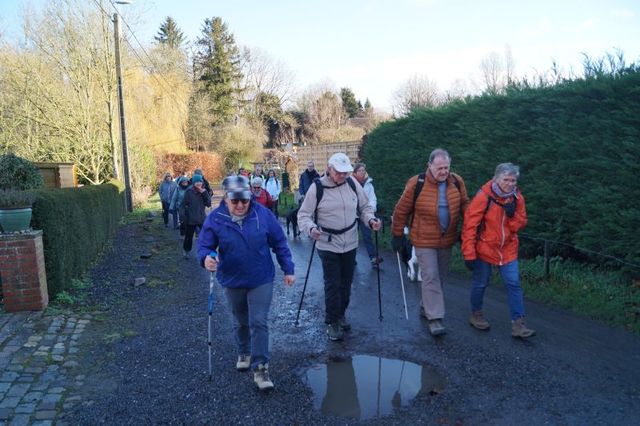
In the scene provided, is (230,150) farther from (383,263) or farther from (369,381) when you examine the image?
(369,381)

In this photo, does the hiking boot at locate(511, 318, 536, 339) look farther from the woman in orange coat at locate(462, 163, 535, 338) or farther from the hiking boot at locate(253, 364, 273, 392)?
the hiking boot at locate(253, 364, 273, 392)

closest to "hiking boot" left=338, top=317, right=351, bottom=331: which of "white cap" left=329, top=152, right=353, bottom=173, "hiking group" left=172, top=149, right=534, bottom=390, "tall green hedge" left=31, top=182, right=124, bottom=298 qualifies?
"hiking group" left=172, top=149, right=534, bottom=390

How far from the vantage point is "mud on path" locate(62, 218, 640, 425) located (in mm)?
3941

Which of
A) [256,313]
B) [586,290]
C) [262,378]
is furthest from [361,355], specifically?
[586,290]

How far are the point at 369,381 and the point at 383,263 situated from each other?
520 cm

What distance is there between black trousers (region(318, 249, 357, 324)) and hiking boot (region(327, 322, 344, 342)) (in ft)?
0.16

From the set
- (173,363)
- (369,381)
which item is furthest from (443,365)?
(173,363)

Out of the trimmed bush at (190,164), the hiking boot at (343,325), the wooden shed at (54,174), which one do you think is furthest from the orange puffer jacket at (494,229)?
the trimmed bush at (190,164)

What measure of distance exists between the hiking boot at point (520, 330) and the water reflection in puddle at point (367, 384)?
127cm

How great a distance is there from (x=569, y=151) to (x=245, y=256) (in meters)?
5.49

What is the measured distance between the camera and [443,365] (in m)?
4.78

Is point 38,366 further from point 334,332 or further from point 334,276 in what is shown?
point 334,276

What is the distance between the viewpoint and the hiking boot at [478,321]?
5672 millimetres

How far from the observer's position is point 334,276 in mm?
5500
